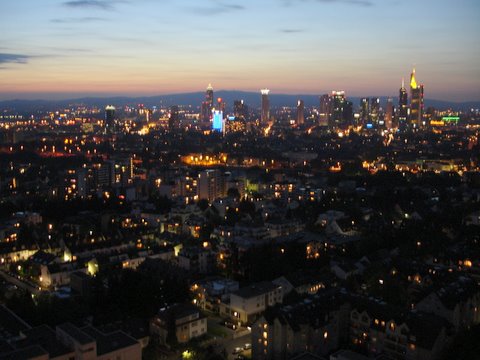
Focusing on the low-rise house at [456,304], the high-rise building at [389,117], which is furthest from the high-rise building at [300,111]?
the low-rise house at [456,304]

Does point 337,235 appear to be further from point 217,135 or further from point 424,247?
point 217,135

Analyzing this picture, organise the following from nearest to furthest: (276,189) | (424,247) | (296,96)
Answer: (424,247) < (276,189) < (296,96)

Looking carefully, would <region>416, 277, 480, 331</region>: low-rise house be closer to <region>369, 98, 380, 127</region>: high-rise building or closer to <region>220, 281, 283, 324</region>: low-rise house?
<region>220, 281, 283, 324</region>: low-rise house

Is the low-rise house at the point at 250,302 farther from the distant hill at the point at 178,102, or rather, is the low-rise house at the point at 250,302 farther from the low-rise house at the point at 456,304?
the distant hill at the point at 178,102

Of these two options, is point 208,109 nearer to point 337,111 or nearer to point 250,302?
point 337,111

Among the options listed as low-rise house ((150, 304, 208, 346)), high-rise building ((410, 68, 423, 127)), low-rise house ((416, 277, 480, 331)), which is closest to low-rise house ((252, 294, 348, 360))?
low-rise house ((150, 304, 208, 346))

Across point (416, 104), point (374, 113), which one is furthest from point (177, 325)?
point (374, 113)

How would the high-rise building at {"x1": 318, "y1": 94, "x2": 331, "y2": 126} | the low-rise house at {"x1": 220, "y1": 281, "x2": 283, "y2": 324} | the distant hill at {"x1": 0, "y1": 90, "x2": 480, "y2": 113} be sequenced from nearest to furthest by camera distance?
the low-rise house at {"x1": 220, "y1": 281, "x2": 283, "y2": 324} < the high-rise building at {"x1": 318, "y1": 94, "x2": 331, "y2": 126} < the distant hill at {"x1": 0, "y1": 90, "x2": 480, "y2": 113}

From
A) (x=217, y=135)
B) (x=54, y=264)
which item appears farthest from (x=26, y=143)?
(x=54, y=264)
